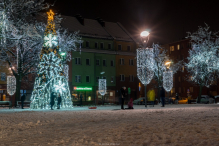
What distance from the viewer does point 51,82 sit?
29281mm

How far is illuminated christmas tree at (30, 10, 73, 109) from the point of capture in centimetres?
2914

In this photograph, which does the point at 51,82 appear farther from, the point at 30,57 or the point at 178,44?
the point at 178,44

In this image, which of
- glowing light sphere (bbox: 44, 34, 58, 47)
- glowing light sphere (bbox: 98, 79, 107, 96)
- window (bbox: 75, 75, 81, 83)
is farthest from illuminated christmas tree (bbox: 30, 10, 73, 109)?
window (bbox: 75, 75, 81, 83)

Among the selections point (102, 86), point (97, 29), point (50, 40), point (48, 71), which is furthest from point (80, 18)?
point (48, 71)

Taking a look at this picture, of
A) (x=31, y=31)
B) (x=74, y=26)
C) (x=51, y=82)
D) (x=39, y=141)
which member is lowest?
(x=39, y=141)

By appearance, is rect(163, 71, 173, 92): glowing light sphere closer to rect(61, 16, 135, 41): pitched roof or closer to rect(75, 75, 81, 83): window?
rect(75, 75, 81, 83): window

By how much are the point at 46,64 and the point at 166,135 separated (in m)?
21.5

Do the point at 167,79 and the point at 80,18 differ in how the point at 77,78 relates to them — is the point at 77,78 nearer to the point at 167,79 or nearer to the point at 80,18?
the point at 80,18

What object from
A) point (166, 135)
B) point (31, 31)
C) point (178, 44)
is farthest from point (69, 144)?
point (178, 44)

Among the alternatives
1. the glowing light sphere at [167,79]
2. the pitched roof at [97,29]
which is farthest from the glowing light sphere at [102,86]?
the glowing light sphere at [167,79]

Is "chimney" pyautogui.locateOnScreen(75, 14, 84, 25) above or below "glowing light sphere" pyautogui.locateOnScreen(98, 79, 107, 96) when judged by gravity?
above

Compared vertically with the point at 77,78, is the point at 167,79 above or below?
below

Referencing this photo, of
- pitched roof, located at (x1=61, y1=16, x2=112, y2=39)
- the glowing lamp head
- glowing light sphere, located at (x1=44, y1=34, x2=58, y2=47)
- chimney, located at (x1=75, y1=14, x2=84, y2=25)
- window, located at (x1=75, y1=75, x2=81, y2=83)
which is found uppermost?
chimney, located at (x1=75, y1=14, x2=84, y2=25)

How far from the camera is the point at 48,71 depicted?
29.2 metres
